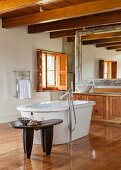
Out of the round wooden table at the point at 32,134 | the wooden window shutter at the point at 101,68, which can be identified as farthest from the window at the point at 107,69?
the round wooden table at the point at 32,134

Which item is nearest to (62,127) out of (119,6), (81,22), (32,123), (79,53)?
(32,123)

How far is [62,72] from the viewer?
328 inches

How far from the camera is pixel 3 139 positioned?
493cm

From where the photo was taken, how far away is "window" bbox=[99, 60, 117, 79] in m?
7.05

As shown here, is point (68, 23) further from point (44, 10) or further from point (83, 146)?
point (83, 146)

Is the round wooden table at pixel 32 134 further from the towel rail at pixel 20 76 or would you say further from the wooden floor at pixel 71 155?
the towel rail at pixel 20 76

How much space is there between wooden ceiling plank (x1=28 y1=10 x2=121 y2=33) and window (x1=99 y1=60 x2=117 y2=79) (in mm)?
1385

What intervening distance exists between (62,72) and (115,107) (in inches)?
98.4

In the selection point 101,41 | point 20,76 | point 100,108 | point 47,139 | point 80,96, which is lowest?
point 47,139

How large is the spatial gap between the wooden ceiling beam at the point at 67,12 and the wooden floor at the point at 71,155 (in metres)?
2.43

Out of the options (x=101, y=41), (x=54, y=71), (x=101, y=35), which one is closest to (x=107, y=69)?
(x=101, y=41)

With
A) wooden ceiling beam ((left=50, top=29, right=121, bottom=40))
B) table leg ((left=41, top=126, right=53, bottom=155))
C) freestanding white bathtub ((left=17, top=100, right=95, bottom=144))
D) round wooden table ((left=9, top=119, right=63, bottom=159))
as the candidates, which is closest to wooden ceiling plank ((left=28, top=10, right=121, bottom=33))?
wooden ceiling beam ((left=50, top=29, right=121, bottom=40))

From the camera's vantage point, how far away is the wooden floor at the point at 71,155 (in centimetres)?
343

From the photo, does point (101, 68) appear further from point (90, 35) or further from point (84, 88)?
point (90, 35)
